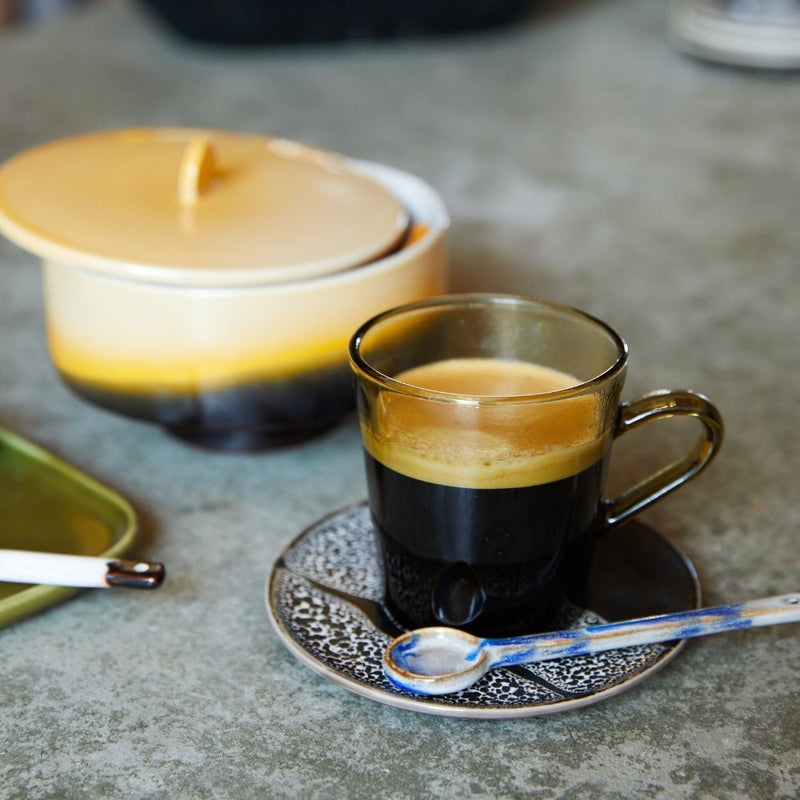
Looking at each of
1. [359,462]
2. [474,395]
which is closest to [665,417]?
[474,395]

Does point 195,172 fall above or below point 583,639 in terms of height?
above

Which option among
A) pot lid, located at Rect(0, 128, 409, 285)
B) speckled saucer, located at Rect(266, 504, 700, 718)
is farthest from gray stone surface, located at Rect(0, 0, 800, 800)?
pot lid, located at Rect(0, 128, 409, 285)

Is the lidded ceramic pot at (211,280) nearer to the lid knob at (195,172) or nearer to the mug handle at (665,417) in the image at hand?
the lid knob at (195,172)

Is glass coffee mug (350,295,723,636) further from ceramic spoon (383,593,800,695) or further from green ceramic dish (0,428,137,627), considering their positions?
green ceramic dish (0,428,137,627)

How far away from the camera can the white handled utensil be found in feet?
1.37

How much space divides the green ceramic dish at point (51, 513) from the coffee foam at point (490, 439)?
142 mm

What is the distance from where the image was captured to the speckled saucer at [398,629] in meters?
0.38

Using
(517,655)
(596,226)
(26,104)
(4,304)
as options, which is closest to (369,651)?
(517,655)

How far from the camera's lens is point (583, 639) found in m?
0.40

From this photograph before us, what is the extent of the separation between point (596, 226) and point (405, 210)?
1.31 ft

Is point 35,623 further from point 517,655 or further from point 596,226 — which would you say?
point 596,226

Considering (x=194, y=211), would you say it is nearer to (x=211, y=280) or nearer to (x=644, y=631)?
(x=211, y=280)

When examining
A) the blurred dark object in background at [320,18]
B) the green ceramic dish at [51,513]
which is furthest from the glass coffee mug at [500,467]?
the blurred dark object in background at [320,18]

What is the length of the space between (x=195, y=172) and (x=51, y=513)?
184mm
